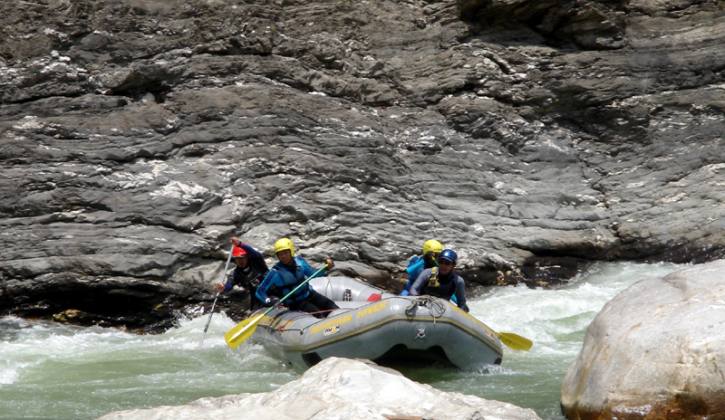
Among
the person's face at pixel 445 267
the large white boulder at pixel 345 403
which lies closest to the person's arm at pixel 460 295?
the person's face at pixel 445 267

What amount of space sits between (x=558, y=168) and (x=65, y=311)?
28.2ft

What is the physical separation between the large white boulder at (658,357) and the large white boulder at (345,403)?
718 mm

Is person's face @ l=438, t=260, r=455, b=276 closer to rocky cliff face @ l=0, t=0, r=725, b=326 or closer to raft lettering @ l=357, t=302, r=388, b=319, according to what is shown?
raft lettering @ l=357, t=302, r=388, b=319

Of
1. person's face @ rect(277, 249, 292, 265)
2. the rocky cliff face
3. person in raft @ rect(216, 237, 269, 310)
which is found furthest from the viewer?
the rocky cliff face

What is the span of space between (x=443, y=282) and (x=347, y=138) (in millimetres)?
5829

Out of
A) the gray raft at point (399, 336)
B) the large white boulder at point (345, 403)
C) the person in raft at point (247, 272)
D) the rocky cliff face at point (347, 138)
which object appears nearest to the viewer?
the large white boulder at point (345, 403)

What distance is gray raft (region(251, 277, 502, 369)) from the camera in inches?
311

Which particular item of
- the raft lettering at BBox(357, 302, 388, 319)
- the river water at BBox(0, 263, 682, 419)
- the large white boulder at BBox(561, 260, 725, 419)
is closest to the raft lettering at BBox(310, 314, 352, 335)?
the raft lettering at BBox(357, 302, 388, 319)

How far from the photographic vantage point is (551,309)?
1164 centimetres

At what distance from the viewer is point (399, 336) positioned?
792cm

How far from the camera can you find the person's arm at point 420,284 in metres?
9.18

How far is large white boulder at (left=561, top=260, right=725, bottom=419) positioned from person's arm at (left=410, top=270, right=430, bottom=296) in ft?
11.0

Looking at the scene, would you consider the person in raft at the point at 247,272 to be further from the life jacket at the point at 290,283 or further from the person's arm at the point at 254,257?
the life jacket at the point at 290,283

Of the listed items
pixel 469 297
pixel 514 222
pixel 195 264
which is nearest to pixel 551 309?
pixel 469 297
